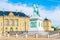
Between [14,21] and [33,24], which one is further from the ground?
[14,21]

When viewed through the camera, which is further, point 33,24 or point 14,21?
point 14,21

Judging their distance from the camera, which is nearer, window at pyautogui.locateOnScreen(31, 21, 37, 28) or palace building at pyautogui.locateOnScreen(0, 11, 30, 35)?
→ window at pyautogui.locateOnScreen(31, 21, 37, 28)

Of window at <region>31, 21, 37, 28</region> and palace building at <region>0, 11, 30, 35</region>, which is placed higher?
palace building at <region>0, 11, 30, 35</region>

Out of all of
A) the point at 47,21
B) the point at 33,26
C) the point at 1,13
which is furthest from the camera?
the point at 47,21

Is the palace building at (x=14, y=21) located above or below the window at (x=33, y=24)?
above

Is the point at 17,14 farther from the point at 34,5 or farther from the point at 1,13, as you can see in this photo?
the point at 34,5

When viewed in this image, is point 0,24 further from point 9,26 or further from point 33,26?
point 33,26

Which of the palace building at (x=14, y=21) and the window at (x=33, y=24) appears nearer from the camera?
the window at (x=33, y=24)

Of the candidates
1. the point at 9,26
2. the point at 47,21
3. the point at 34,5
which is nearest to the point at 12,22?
the point at 9,26

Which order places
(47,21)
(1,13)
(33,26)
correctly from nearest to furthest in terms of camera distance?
(33,26)
(1,13)
(47,21)

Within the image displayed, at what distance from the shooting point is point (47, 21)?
368 ft

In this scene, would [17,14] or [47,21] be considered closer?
[17,14]

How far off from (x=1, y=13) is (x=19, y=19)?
7879mm

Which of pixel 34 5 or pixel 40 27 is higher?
pixel 34 5
